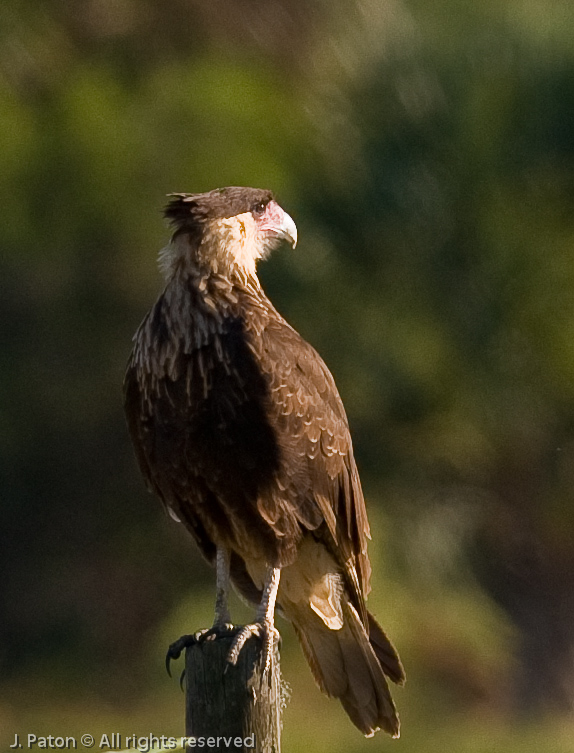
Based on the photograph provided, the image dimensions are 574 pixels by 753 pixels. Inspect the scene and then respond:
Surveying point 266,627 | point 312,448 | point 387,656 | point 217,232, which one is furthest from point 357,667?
point 217,232

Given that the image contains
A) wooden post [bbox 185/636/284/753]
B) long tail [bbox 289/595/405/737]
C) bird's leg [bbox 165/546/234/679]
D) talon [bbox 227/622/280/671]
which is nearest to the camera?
wooden post [bbox 185/636/284/753]

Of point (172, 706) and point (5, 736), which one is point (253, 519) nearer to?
point (172, 706)

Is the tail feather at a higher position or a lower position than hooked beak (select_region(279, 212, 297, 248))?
lower

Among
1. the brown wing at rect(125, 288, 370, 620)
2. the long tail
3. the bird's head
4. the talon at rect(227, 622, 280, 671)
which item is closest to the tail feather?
the long tail

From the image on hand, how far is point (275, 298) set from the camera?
585cm

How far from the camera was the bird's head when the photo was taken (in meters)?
3.05

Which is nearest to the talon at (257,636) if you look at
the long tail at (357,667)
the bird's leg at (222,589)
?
the bird's leg at (222,589)

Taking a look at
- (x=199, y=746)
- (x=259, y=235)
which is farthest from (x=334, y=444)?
(x=199, y=746)

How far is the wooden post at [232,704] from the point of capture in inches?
94.0

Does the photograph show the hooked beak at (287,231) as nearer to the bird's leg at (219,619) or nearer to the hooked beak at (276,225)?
the hooked beak at (276,225)

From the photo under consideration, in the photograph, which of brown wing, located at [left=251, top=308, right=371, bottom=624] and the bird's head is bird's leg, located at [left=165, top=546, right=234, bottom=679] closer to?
brown wing, located at [left=251, top=308, right=371, bottom=624]

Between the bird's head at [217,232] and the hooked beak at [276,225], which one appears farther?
the hooked beak at [276,225]

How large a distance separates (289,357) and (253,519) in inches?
14.5

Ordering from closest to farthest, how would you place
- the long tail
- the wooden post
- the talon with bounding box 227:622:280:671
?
the wooden post
the talon with bounding box 227:622:280:671
the long tail
